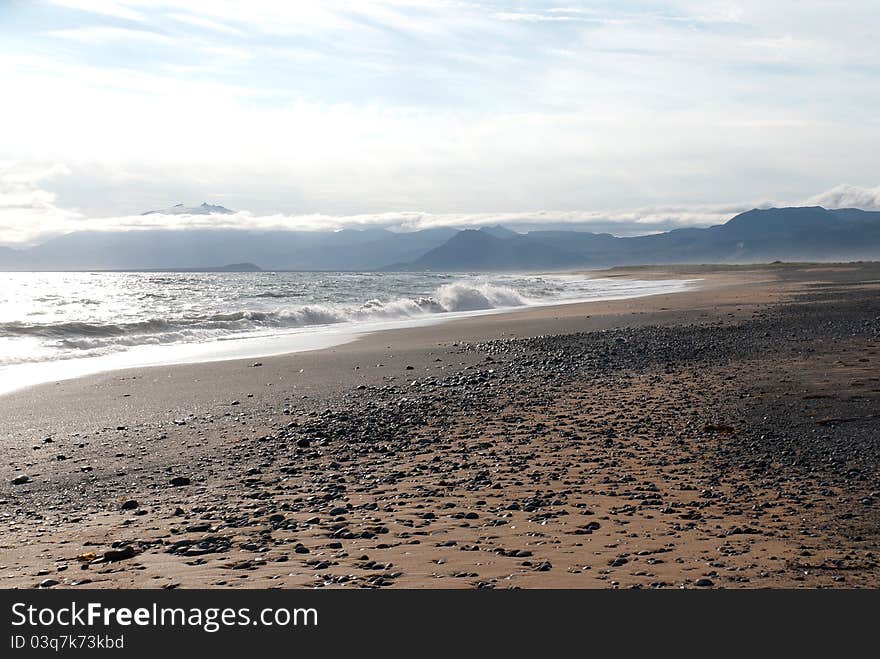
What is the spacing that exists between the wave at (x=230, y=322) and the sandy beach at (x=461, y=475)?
31.1 ft

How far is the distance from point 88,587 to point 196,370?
39.1 ft

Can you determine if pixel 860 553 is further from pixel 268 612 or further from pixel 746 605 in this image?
pixel 268 612

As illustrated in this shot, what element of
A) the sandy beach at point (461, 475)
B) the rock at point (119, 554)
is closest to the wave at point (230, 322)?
the sandy beach at point (461, 475)

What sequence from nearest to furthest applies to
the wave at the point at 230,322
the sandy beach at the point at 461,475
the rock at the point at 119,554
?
the sandy beach at the point at 461,475, the rock at the point at 119,554, the wave at the point at 230,322

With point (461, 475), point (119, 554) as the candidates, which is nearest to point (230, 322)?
point (461, 475)

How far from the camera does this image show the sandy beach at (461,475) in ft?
17.1

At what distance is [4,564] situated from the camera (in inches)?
217

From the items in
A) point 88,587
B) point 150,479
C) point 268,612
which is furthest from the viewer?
point 150,479

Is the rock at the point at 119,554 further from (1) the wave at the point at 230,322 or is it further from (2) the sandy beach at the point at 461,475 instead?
(1) the wave at the point at 230,322

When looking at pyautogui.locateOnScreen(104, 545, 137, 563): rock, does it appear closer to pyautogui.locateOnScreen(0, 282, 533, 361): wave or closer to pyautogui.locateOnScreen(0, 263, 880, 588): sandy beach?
pyautogui.locateOnScreen(0, 263, 880, 588): sandy beach

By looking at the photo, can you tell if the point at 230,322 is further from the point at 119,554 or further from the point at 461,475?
the point at 119,554

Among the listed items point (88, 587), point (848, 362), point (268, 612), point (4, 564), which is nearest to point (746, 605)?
point (268, 612)

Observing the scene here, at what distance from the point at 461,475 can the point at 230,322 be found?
24475 mm

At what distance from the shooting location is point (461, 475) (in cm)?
779
